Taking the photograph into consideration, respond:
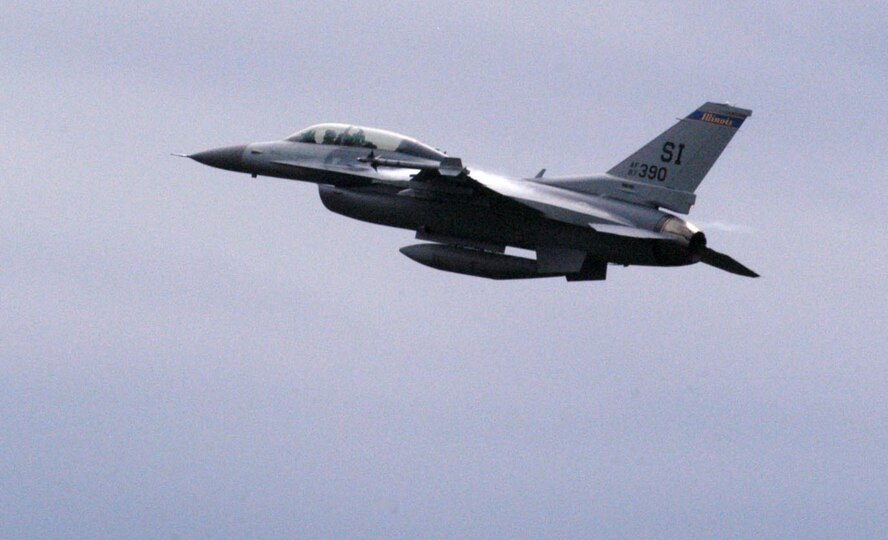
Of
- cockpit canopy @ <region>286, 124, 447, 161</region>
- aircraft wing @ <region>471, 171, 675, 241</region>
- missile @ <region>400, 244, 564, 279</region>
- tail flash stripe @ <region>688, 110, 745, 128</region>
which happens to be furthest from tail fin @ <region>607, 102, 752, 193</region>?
cockpit canopy @ <region>286, 124, 447, 161</region>

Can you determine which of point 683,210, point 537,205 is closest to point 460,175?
point 537,205

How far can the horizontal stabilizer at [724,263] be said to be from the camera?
51103 mm

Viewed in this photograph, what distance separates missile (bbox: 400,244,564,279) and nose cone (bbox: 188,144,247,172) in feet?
18.5

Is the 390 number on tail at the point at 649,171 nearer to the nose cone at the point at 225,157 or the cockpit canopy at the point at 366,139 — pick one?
the cockpit canopy at the point at 366,139

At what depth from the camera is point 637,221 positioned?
49.8 metres

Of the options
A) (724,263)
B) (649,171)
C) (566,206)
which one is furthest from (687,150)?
(566,206)

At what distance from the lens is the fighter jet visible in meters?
49.8

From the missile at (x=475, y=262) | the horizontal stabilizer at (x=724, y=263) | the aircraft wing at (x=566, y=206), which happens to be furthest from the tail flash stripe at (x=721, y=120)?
the missile at (x=475, y=262)

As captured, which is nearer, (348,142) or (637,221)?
(637,221)

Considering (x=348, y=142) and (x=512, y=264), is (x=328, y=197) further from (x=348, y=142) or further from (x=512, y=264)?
(x=512, y=264)

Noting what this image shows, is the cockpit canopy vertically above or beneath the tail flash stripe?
beneath

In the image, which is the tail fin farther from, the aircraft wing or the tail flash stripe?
the aircraft wing

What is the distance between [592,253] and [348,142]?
6924 millimetres

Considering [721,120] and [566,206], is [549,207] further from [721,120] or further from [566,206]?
[721,120]
